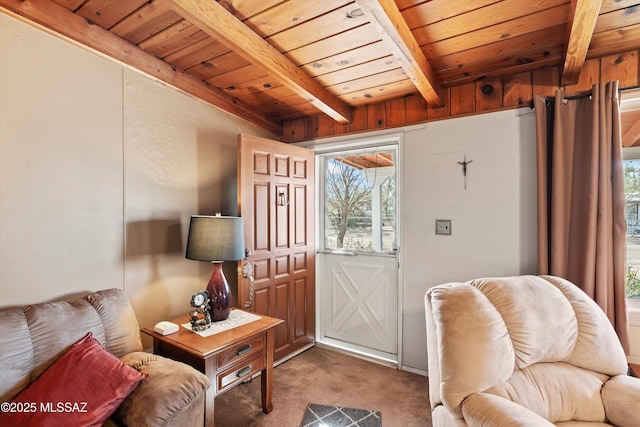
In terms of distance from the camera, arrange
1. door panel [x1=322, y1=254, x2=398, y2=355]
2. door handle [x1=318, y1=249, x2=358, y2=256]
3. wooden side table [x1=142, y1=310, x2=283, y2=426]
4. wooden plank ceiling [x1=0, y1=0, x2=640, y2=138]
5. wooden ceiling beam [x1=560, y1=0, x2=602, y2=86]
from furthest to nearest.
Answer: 1. door handle [x1=318, y1=249, x2=358, y2=256]
2. door panel [x1=322, y1=254, x2=398, y2=355]
3. wooden side table [x1=142, y1=310, x2=283, y2=426]
4. wooden plank ceiling [x1=0, y1=0, x2=640, y2=138]
5. wooden ceiling beam [x1=560, y1=0, x2=602, y2=86]

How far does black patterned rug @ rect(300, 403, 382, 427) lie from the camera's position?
Answer: 1.92 metres

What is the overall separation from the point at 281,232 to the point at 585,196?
2158mm

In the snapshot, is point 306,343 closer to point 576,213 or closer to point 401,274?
point 401,274

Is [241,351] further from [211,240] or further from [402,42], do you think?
[402,42]

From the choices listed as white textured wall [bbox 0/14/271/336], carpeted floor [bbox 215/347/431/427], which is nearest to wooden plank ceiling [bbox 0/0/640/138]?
white textured wall [bbox 0/14/271/336]

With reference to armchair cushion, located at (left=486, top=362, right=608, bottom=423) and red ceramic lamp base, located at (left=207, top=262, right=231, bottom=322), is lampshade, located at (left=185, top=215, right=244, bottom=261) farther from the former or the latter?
armchair cushion, located at (left=486, top=362, right=608, bottom=423)

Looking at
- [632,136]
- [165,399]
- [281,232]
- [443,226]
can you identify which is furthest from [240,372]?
[632,136]

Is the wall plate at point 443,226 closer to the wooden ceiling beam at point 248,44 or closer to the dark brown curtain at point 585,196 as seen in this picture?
the dark brown curtain at point 585,196

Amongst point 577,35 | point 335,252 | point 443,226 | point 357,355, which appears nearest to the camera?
point 577,35

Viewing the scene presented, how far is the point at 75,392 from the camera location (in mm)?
1238

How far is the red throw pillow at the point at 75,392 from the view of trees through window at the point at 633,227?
2.89 meters

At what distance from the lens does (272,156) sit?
103 inches

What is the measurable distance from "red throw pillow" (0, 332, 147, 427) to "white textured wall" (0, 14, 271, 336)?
1.79ft

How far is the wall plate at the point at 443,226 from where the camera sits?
2.40 meters
